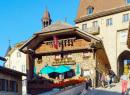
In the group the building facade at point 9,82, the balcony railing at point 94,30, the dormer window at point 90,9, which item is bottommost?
the building facade at point 9,82

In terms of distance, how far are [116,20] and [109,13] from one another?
6.51ft

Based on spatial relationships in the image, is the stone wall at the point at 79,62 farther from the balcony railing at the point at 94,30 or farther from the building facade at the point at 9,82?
the balcony railing at the point at 94,30

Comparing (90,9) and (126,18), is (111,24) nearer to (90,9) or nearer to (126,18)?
(126,18)

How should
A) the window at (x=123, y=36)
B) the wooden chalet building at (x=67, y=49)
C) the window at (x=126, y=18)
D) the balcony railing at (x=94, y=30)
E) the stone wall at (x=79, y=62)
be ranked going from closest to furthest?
1. the wooden chalet building at (x=67, y=49)
2. the stone wall at (x=79, y=62)
3. the window at (x=126, y=18)
4. the window at (x=123, y=36)
5. the balcony railing at (x=94, y=30)

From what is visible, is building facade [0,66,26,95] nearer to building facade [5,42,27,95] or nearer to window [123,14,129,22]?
building facade [5,42,27,95]

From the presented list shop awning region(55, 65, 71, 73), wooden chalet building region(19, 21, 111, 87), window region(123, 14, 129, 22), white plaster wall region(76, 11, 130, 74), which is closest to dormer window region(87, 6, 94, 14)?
white plaster wall region(76, 11, 130, 74)

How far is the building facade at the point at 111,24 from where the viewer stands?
35.1 m

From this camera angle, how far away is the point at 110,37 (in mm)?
36906

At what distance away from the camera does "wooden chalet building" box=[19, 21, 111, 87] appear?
20477 mm

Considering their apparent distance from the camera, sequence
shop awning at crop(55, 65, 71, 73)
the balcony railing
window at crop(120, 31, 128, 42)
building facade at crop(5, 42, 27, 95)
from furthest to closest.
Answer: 1. building facade at crop(5, 42, 27, 95)
2. the balcony railing
3. window at crop(120, 31, 128, 42)
4. shop awning at crop(55, 65, 71, 73)

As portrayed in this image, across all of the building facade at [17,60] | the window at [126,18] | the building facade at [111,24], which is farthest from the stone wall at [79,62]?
the window at [126,18]

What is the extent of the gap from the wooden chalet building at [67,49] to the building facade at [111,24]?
1489cm

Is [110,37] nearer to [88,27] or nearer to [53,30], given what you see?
[88,27]

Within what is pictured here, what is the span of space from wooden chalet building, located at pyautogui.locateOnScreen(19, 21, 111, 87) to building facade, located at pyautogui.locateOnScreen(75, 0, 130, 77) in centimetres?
1489
